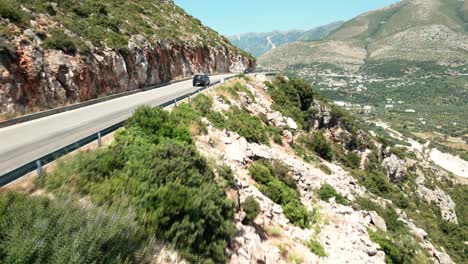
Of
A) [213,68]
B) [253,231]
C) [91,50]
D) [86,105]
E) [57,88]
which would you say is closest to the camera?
[253,231]

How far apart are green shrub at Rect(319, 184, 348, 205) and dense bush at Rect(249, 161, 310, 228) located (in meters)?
1.69

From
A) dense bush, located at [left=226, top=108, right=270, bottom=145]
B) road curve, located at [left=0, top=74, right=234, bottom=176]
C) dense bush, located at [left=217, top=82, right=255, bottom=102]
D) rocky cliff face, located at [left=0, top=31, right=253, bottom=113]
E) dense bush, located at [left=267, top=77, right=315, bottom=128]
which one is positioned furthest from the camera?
dense bush, located at [left=267, top=77, right=315, bottom=128]

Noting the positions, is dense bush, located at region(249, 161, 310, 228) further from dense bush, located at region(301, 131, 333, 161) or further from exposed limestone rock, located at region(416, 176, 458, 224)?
exposed limestone rock, located at region(416, 176, 458, 224)

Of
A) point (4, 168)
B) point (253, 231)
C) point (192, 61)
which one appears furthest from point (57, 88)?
point (192, 61)

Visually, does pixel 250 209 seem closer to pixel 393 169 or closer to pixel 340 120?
pixel 340 120

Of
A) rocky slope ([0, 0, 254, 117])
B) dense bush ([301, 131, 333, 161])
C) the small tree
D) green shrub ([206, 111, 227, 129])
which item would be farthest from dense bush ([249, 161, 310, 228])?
the small tree

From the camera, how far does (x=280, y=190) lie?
1486cm

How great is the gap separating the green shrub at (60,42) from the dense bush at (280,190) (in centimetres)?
1350

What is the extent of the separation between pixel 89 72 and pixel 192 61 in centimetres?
2363

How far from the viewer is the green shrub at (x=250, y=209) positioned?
37.0 ft

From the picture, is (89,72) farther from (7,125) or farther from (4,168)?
(4,168)

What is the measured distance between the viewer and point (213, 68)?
53500 millimetres

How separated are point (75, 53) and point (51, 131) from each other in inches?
347

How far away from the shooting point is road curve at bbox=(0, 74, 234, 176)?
10.8 m
